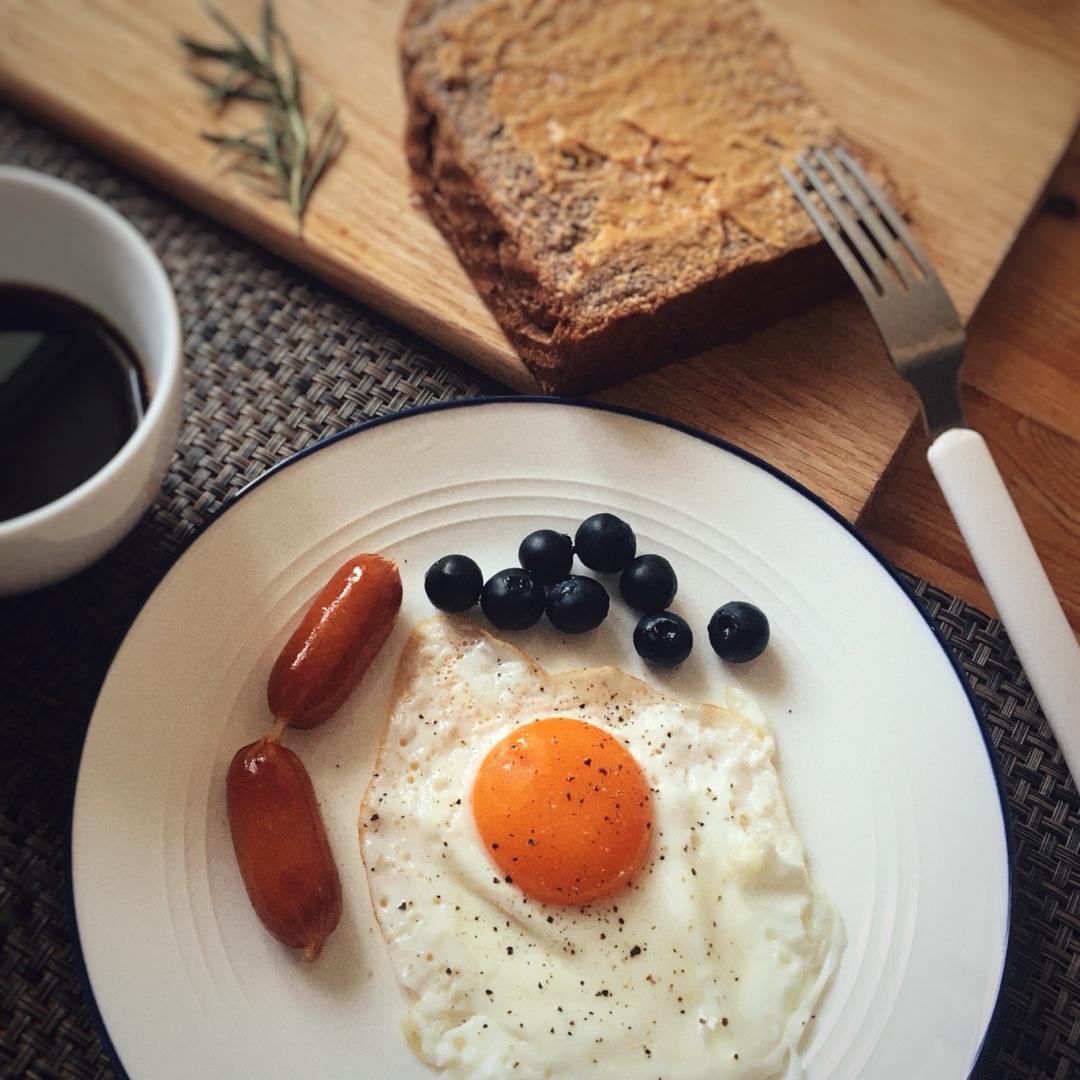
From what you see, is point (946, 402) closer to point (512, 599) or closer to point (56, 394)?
point (512, 599)

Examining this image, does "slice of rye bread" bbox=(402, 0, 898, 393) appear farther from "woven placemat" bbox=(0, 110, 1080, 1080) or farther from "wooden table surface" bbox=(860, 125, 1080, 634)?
"wooden table surface" bbox=(860, 125, 1080, 634)

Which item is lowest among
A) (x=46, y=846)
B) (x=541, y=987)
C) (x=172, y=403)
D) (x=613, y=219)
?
(x=46, y=846)

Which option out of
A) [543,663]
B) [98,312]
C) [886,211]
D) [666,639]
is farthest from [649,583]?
[98,312]

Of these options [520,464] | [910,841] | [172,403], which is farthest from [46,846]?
[910,841]

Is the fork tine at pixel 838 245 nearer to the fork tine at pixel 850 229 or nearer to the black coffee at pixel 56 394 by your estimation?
the fork tine at pixel 850 229

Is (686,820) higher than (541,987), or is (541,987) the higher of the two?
(686,820)

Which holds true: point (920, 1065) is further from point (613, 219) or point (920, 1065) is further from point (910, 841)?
point (613, 219)
